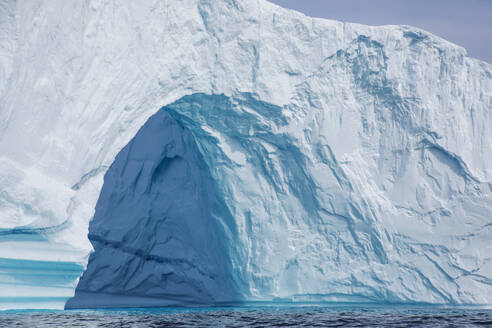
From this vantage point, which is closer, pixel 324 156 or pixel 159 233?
pixel 324 156

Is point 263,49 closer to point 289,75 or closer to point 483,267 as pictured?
point 289,75

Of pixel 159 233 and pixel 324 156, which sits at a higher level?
pixel 324 156

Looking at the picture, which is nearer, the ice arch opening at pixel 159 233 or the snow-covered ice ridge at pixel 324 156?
the snow-covered ice ridge at pixel 324 156

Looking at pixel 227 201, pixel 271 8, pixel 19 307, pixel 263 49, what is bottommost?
pixel 19 307

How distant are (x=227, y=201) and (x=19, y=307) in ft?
16.5

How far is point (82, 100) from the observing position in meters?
8.48

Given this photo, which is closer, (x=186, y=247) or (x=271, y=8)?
(x=271, y=8)

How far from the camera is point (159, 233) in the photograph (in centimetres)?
1323

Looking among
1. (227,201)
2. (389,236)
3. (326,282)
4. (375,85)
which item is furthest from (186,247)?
(375,85)

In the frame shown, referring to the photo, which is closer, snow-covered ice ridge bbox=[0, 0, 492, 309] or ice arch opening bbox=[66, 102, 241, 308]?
snow-covered ice ridge bbox=[0, 0, 492, 309]

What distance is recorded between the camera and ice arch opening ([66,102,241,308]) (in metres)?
12.8

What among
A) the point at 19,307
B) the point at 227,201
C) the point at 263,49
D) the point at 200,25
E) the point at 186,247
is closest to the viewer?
the point at 19,307

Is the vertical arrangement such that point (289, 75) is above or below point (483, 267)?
above

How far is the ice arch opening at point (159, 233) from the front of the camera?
41.9 ft
